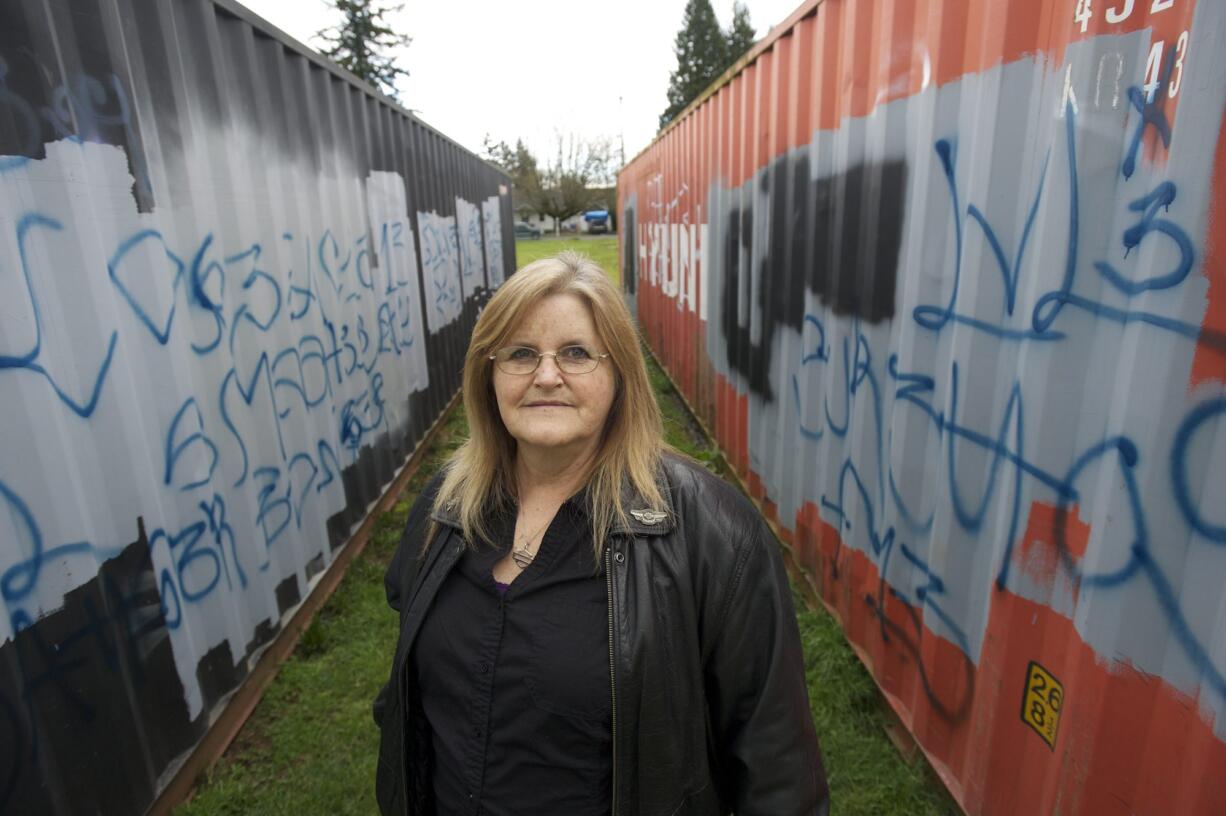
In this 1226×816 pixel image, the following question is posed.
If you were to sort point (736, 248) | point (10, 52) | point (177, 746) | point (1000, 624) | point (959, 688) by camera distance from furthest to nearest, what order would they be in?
point (736, 248) < point (177, 746) < point (959, 688) < point (1000, 624) < point (10, 52)

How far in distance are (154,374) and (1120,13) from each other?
3015 mm

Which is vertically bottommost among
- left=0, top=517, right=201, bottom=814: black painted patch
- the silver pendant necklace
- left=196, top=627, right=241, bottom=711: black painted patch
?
left=196, top=627, right=241, bottom=711: black painted patch

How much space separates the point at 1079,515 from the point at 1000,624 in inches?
19.5

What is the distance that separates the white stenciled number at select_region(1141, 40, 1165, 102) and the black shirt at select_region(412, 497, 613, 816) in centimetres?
151

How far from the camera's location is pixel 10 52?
193cm

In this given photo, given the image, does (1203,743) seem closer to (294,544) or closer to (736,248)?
(294,544)

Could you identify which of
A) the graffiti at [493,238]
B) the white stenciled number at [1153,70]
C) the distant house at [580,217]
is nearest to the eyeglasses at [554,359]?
the white stenciled number at [1153,70]

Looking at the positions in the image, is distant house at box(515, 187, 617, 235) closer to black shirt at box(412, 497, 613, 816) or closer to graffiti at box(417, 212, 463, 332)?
graffiti at box(417, 212, 463, 332)

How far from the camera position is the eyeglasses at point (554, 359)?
1.55m

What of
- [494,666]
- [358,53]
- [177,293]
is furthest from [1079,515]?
[358,53]

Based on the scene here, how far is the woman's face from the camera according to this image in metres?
1.53

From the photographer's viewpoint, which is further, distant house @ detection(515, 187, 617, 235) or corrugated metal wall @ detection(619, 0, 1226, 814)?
distant house @ detection(515, 187, 617, 235)

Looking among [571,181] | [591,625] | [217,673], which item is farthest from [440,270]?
[571,181]

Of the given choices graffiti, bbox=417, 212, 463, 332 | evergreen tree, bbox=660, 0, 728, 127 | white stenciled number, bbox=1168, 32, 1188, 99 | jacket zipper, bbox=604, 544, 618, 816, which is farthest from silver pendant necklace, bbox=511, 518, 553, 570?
evergreen tree, bbox=660, 0, 728, 127
